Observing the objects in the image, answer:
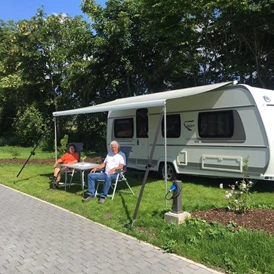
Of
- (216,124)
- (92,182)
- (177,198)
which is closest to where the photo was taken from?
(177,198)

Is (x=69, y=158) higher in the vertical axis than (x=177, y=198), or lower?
higher

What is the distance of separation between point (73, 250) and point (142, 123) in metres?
6.28

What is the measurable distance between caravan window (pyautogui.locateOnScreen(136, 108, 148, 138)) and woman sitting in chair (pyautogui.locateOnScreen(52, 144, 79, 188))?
6.88 ft

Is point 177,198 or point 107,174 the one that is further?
point 107,174

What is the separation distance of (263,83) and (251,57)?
116 centimetres

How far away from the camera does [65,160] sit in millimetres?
9203

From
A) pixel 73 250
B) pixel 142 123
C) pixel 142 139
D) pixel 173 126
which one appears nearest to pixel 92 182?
pixel 73 250

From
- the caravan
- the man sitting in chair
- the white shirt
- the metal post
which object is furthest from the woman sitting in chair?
the metal post

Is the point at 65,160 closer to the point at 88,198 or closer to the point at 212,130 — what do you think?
the point at 88,198

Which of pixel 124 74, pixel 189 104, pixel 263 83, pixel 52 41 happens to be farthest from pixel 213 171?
pixel 52 41

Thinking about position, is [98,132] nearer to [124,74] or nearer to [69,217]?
[124,74]

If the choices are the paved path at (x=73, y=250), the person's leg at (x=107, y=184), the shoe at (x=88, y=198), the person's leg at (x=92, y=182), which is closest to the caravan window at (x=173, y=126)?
the person's leg at (x=107, y=184)

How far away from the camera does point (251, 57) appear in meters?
13.6

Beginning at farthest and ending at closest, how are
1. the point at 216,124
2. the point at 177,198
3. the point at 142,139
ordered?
the point at 142,139
the point at 216,124
the point at 177,198
